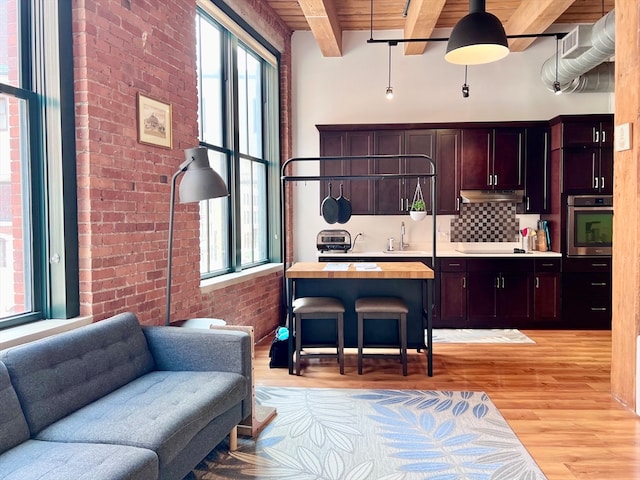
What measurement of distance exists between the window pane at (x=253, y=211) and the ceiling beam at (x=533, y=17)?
3437mm

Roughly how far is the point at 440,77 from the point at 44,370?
233 inches

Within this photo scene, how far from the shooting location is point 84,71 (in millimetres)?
2844

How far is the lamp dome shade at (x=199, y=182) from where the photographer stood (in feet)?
10.1

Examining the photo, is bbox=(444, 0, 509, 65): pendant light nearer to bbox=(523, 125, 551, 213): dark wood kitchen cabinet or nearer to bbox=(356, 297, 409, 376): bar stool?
bbox=(356, 297, 409, 376): bar stool

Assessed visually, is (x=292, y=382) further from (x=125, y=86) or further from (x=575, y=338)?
(x=575, y=338)

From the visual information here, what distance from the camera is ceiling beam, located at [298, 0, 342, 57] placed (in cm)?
491

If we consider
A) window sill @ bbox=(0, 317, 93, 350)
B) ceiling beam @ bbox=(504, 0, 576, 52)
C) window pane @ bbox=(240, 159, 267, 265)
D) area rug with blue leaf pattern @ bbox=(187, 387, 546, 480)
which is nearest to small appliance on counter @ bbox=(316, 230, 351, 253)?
window pane @ bbox=(240, 159, 267, 265)

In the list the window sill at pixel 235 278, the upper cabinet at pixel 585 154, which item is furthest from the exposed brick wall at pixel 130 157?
the upper cabinet at pixel 585 154

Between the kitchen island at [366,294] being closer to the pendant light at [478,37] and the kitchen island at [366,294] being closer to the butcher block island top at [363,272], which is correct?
the butcher block island top at [363,272]

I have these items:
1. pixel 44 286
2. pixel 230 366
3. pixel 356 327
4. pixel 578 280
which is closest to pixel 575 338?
pixel 578 280

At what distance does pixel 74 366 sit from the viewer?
7.78 feet

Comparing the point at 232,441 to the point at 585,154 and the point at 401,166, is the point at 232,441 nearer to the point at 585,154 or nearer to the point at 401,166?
the point at 401,166

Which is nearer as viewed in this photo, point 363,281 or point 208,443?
point 208,443

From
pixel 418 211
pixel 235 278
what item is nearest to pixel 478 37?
pixel 418 211
